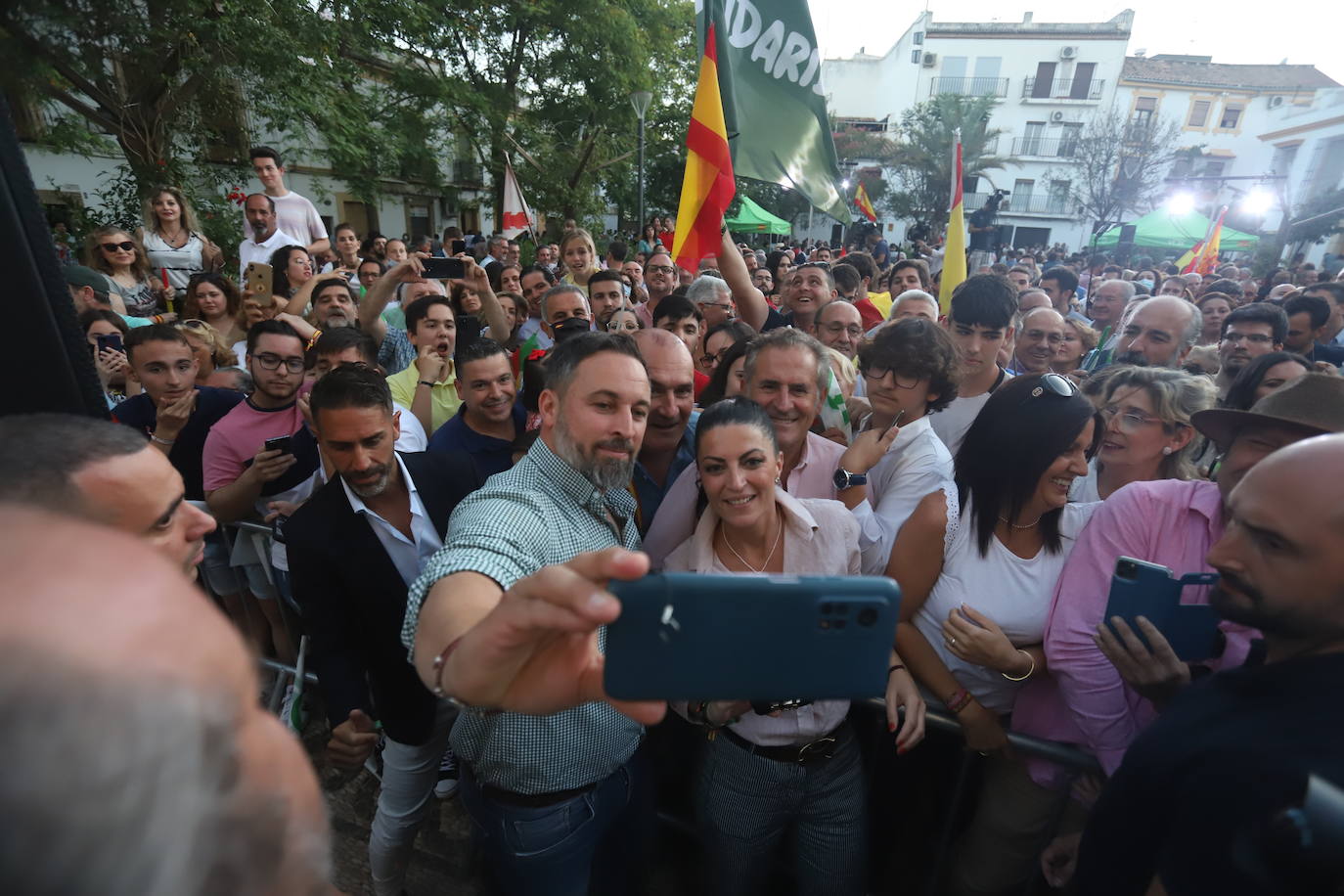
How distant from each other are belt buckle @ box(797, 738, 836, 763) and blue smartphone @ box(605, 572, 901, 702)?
1.14 meters

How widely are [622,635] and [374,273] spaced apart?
8.19 meters

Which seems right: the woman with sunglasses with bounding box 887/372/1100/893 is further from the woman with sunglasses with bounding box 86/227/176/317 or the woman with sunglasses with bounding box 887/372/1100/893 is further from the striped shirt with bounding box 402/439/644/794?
the woman with sunglasses with bounding box 86/227/176/317

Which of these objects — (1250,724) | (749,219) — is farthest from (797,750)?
(749,219)

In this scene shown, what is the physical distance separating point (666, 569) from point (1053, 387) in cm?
159

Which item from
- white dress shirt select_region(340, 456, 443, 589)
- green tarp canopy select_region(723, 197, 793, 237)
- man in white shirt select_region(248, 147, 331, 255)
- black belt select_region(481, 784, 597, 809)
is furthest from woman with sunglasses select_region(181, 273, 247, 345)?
green tarp canopy select_region(723, 197, 793, 237)

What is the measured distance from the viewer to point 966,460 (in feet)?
7.82

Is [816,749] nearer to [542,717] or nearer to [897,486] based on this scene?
[542,717]

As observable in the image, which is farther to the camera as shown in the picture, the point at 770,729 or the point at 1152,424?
the point at 1152,424

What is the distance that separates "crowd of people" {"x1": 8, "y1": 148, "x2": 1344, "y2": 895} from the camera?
502 millimetres

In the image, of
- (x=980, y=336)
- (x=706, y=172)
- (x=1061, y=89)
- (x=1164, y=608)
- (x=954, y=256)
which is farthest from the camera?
(x=1061, y=89)

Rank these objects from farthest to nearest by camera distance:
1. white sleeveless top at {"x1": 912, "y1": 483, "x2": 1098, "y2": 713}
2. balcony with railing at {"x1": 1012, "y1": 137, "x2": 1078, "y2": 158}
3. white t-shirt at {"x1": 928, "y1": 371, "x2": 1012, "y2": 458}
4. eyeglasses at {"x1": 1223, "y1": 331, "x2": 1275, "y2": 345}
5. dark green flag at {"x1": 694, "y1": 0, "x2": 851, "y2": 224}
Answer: balcony with railing at {"x1": 1012, "y1": 137, "x2": 1078, "y2": 158}
eyeglasses at {"x1": 1223, "y1": 331, "x2": 1275, "y2": 345}
dark green flag at {"x1": 694, "y1": 0, "x2": 851, "y2": 224}
white t-shirt at {"x1": 928, "y1": 371, "x2": 1012, "y2": 458}
white sleeveless top at {"x1": 912, "y1": 483, "x2": 1098, "y2": 713}

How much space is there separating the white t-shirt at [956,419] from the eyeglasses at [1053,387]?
4.76 feet

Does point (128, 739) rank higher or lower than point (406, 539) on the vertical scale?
higher

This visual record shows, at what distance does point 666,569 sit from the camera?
7.64ft
